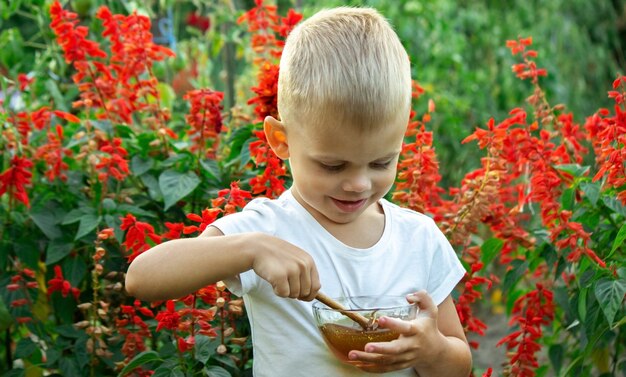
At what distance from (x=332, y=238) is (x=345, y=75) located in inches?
12.2

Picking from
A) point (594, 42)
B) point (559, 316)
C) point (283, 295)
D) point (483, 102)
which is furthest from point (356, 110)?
point (594, 42)

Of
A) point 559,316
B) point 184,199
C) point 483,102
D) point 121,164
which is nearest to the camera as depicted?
point 121,164

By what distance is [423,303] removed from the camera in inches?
61.6

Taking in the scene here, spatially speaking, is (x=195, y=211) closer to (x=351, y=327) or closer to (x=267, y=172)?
(x=267, y=172)

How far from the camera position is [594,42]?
672 centimetres

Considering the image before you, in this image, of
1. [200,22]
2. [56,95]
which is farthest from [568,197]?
[200,22]

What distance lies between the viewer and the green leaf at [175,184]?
7.09 ft

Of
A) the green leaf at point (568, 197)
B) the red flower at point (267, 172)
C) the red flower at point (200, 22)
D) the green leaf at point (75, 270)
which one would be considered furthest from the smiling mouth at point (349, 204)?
the red flower at point (200, 22)

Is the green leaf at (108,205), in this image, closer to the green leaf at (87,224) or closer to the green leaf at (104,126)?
the green leaf at (87,224)

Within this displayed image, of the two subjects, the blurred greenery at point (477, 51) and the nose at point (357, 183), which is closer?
the nose at point (357, 183)

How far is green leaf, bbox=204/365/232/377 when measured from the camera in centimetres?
183

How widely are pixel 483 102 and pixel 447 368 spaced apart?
4156 mm

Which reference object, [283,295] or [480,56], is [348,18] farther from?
[480,56]

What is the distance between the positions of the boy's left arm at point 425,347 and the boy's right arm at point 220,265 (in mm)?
146
